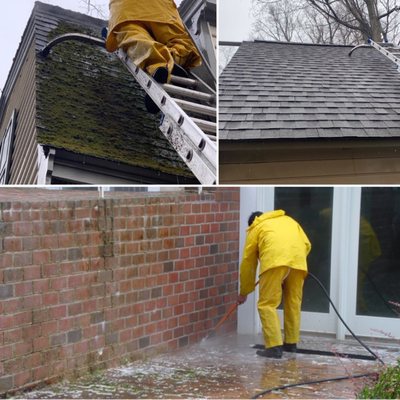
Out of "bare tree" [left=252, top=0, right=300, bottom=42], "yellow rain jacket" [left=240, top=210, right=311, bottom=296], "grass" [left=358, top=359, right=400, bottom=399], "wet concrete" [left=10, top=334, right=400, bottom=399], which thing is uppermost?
"bare tree" [left=252, top=0, right=300, bottom=42]

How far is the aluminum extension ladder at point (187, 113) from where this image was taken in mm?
2914

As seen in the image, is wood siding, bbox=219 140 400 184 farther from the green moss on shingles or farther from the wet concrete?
the wet concrete

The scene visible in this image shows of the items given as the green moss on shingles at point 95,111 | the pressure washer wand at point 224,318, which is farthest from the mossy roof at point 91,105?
the pressure washer wand at point 224,318

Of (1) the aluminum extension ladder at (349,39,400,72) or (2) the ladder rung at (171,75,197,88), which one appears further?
(1) the aluminum extension ladder at (349,39,400,72)

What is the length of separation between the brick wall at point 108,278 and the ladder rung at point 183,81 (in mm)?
1057

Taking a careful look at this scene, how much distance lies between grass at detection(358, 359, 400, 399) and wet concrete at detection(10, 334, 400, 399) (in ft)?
1.37

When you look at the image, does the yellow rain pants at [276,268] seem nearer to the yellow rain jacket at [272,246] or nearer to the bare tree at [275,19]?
the yellow rain jacket at [272,246]

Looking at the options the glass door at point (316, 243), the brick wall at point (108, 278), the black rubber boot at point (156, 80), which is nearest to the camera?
the black rubber boot at point (156, 80)

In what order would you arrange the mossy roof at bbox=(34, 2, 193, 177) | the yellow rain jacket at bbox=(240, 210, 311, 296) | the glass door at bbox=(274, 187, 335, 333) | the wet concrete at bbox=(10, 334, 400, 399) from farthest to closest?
the glass door at bbox=(274, 187, 335, 333)
the yellow rain jacket at bbox=(240, 210, 311, 296)
the wet concrete at bbox=(10, 334, 400, 399)
the mossy roof at bbox=(34, 2, 193, 177)

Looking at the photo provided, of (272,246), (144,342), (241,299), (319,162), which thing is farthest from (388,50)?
(144,342)

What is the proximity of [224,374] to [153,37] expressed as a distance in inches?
84.8

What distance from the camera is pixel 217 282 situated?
5.16 m

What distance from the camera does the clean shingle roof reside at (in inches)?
131

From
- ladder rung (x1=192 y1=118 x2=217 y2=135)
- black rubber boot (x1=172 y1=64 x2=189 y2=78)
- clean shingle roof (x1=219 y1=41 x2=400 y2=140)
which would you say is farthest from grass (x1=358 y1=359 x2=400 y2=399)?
black rubber boot (x1=172 y1=64 x2=189 y2=78)
